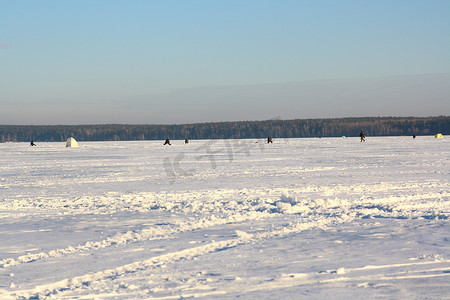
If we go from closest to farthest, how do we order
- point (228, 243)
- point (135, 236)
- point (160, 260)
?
point (160, 260) → point (228, 243) → point (135, 236)

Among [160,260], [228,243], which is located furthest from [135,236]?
[160,260]

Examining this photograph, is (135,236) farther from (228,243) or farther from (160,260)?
(160,260)

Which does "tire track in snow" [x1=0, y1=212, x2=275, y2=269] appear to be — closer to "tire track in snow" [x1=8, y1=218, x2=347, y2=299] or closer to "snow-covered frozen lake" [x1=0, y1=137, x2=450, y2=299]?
"snow-covered frozen lake" [x1=0, y1=137, x2=450, y2=299]

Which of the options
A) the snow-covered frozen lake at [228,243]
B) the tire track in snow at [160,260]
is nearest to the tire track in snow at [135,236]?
the snow-covered frozen lake at [228,243]

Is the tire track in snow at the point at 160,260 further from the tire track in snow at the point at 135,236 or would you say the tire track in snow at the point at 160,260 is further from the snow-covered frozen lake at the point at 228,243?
the tire track in snow at the point at 135,236

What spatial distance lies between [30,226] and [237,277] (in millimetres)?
4203

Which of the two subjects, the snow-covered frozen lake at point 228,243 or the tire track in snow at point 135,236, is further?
the tire track in snow at point 135,236

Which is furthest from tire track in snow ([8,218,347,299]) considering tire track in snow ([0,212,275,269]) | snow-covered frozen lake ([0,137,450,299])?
tire track in snow ([0,212,275,269])

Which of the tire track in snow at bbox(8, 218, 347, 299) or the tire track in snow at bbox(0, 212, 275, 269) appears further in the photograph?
the tire track in snow at bbox(0, 212, 275, 269)

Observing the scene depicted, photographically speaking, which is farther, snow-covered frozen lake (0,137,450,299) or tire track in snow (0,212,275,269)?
tire track in snow (0,212,275,269)

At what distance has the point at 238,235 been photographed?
22.0 ft

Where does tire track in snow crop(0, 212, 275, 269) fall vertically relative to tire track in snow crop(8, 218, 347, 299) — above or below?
below

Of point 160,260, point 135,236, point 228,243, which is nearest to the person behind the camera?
point 160,260

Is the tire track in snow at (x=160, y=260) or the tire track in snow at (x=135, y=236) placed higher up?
the tire track in snow at (x=160, y=260)
